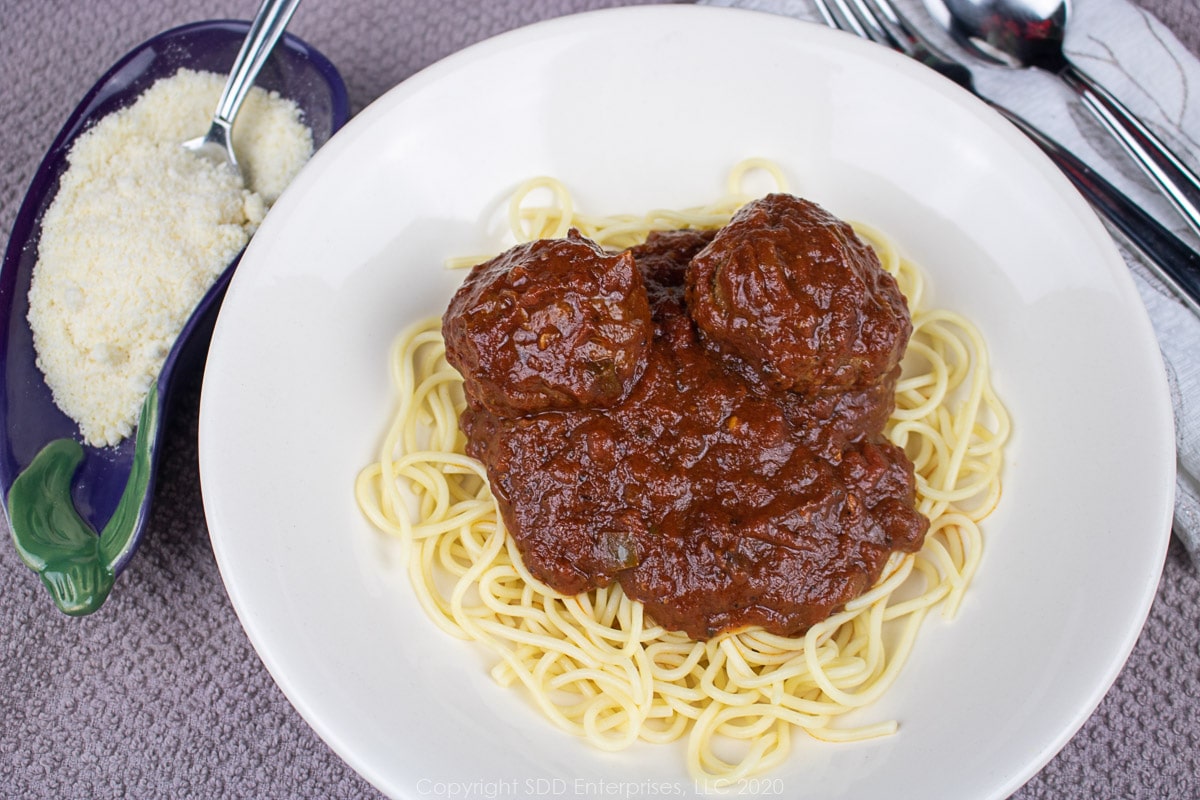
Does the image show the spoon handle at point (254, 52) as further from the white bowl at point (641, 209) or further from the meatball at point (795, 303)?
the meatball at point (795, 303)

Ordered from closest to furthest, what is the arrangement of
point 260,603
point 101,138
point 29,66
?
point 260,603 → point 101,138 → point 29,66

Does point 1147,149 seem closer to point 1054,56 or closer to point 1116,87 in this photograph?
point 1116,87

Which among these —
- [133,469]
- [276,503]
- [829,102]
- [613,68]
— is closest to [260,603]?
[276,503]

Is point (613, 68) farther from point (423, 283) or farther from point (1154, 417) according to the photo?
point (1154, 417)

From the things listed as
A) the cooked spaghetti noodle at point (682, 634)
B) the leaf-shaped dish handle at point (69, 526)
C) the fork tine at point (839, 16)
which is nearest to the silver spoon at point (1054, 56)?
the fork tine at point (839, 16)

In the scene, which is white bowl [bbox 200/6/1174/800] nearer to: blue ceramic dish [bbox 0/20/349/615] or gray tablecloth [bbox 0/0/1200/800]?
blue ceramic dish [bbox 0/20/349/615]

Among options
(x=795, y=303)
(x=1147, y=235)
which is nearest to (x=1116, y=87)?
(x=1147, y=235)

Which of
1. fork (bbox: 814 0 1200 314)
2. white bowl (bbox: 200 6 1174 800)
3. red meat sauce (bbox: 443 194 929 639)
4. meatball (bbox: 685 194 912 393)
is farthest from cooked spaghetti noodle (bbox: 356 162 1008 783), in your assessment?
fork (bbox: 814 0 1200 314)
